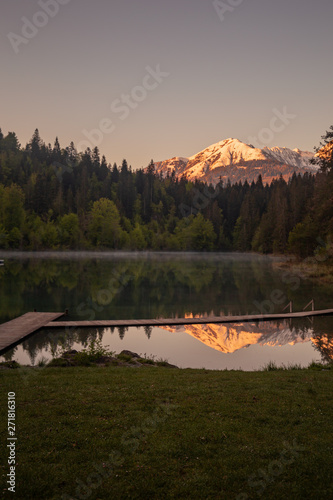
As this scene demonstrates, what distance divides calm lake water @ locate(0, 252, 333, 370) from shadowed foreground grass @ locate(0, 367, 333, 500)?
6.89 m

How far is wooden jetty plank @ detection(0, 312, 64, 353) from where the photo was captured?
17.8 meters

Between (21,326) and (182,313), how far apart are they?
469 inches

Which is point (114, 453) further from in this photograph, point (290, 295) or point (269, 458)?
point (290, 295)

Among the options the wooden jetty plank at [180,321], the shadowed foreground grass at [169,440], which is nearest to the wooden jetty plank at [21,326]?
the wooden jetty plank at [180,321]

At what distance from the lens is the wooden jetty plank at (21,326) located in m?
17.8

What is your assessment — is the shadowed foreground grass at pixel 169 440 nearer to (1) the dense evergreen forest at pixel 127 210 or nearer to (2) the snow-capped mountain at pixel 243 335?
(2) the snow-capped mountain at pixel 243 335

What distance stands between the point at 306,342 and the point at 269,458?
49.5 feet

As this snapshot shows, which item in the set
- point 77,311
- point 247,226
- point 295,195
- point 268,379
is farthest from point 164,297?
point 247,226

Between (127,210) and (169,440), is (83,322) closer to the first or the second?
(169,440)

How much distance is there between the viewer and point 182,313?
2822 centimetres

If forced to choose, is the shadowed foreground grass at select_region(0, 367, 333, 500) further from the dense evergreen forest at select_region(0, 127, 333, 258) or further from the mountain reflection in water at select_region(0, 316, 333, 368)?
the dense evergreen forest at select_region(0, 127, 333, 258)

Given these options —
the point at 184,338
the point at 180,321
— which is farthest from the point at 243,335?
the point at 180,321

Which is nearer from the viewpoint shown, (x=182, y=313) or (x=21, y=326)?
(x=21, y=326)

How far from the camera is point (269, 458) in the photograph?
6.29m
